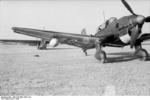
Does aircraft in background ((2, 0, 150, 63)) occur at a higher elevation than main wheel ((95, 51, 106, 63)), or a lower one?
higher

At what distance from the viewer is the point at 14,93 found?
194 inches

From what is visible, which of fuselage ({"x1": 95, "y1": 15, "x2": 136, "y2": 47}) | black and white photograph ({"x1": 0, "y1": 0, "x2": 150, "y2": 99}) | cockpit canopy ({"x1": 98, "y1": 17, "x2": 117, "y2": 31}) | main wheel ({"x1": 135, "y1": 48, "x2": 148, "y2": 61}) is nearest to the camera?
black and white photograph ({"x1": 0, "y1": 0, "x2": 150, "y2": 99})

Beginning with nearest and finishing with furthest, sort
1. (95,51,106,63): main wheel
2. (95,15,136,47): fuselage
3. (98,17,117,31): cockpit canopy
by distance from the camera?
(95,15,136,47): fuselage, (95,51,106,63): main wheel, (98,17,117,31): cockpit canopy

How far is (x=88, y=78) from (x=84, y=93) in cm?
150

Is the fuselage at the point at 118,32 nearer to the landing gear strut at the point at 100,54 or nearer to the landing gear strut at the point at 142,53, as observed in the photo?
the landing gear strut at the point at 100,54

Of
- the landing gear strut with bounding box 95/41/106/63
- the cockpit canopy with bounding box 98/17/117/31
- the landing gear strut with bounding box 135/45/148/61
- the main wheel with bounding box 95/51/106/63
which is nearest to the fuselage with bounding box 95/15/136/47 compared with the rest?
the cockpit canopy with bounding box 98/17/117/31

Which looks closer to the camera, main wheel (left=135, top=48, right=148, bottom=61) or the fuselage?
the fuselage

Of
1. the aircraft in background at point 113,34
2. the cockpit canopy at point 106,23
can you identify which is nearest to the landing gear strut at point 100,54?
→ the aircraft in background at point 113,34

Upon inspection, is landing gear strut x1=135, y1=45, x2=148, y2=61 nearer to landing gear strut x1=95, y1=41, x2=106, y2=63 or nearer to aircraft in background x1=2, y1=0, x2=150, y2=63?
aircraft in background x1=2, y1=0, x2=150, y2=63

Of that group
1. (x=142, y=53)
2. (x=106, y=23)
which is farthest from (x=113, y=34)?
(x=142, y=53)

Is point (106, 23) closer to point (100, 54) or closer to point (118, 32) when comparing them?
point (118, 32)

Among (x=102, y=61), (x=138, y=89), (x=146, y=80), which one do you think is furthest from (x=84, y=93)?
(x=102, y=61)

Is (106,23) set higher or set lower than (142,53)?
higher

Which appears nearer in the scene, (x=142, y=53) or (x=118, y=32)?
(x=118, y=32)
